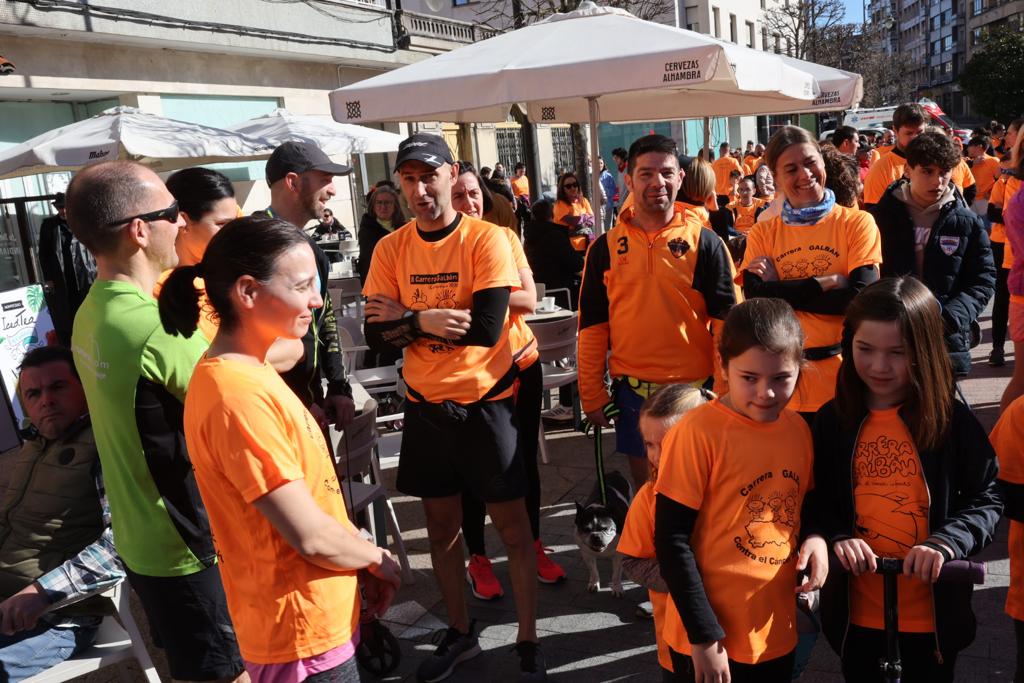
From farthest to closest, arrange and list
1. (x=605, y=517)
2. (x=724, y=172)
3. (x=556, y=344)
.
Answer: (x=724, y=172) → (x=556, y=344) → (x=605, y=517)

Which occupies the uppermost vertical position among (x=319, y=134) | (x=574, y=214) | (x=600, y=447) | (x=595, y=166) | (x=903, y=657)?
(x=319, y=134)

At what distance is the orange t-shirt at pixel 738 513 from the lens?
222cm

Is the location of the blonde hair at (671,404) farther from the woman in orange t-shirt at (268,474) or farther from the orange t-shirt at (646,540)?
the woman in orange t-shirt at (268,474)

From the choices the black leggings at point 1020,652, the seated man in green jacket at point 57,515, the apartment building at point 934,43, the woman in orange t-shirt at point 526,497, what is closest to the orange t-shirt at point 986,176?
the woman in orange t-shirt at point 526,497

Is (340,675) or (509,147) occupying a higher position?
(509,147)

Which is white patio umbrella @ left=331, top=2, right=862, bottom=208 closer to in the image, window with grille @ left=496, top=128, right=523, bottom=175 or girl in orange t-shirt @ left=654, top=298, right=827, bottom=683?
girl in orange t-shirt @ left=654, top=298, right=827, bottom=683

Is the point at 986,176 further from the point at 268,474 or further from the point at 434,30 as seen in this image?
the point at 434,30

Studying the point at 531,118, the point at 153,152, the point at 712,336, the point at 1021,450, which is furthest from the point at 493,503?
the point at 153,152

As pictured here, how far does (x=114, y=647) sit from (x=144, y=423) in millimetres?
1225

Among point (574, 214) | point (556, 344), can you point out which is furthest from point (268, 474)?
point (574, 214)

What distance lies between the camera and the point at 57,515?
3.10 m

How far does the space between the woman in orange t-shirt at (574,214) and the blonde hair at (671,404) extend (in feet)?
21.8

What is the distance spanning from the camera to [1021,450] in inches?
98.3

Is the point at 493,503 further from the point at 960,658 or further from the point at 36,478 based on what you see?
the point at 960,658
